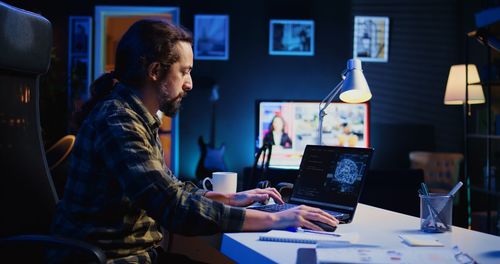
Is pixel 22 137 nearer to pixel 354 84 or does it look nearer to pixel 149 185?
pixel 149 185

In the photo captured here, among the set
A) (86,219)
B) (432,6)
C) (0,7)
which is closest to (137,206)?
(86,219)

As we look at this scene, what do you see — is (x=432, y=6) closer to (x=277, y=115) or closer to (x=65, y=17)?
(x=277, y=115)

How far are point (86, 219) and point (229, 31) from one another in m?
4.39

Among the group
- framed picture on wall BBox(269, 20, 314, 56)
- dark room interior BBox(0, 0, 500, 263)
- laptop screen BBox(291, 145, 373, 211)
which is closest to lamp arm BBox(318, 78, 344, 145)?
laptop screen BBox(291, 145, 373, 211)

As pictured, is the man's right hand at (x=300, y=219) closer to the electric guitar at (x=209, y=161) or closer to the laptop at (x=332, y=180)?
the laptop at (x=332, y=180)

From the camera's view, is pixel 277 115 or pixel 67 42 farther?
pixel 67 42

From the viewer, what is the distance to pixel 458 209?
5.03 m

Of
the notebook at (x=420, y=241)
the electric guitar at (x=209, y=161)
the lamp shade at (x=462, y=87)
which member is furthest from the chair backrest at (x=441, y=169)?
the notebook at (x=420, y=241)

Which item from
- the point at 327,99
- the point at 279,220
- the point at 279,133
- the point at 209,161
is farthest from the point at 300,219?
the point at 209,161

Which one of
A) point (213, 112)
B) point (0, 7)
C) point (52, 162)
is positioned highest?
point (0, 7)

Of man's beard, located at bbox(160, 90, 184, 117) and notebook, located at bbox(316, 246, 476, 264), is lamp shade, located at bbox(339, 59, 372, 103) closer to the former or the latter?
man's beard, located at bbox(160, 90, 184, 117)

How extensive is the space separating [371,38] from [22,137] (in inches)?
181

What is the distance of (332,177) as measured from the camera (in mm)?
1674

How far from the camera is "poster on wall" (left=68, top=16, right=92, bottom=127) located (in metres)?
5.58
